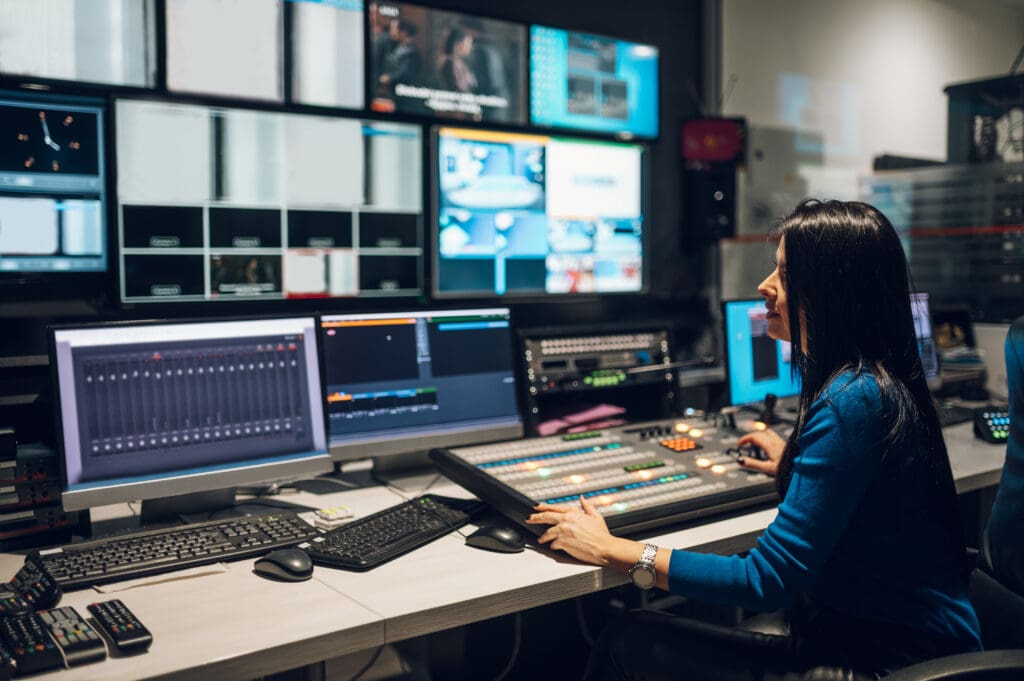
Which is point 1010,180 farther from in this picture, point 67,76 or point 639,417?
point 67,76

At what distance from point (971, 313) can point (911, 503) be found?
7.89ft

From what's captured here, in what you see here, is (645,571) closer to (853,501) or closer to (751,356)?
(853,501)

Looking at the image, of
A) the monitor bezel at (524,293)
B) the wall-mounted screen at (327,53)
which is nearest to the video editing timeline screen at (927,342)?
the monitor bezel at (524,293)

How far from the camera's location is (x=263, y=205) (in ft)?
7.59

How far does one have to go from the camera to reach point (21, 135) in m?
2.01

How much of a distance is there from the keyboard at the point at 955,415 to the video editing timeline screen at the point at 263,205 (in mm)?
1696

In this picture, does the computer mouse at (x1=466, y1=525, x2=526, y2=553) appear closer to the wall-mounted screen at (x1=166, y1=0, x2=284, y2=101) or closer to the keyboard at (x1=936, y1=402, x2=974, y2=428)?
the wall-mounted screen at (x1=166, y1=0, x2=284, y2=101)

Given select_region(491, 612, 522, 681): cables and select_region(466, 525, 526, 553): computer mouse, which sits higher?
select_region(466, 525, 526, 553): computer mouse

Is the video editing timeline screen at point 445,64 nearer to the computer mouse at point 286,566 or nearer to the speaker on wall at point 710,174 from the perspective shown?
the speaker on wall at point 710,174

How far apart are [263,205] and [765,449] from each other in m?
1.41

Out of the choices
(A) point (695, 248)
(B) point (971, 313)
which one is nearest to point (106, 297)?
(A) point (695, 248)

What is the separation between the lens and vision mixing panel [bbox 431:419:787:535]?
165 centimetres

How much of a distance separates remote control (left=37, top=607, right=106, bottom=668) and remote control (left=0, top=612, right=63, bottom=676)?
1 cm

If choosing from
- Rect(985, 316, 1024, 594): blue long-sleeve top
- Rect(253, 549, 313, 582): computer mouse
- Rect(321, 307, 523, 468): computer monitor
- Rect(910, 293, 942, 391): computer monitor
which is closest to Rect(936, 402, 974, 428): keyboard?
Rect(910, 293, 942, 391): computer monitor
